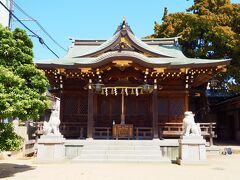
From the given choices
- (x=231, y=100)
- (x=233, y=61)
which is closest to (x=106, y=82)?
(x=233, y=61)

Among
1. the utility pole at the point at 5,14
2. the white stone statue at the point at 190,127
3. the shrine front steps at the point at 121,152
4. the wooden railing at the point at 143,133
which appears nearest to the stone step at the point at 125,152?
the shrine front steps at the point at 121,152

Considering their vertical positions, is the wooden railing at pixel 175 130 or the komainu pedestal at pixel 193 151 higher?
the wooden railing at pixel 175 130

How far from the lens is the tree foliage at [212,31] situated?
20.6 m

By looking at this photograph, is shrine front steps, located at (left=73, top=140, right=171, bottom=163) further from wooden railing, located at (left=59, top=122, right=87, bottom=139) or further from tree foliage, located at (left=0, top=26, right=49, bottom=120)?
tree foliage, located at (left=0, top=26, right=49, bottom=120)

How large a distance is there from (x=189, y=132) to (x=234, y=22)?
42.4 ft

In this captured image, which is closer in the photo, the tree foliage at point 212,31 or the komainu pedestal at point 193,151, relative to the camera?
the komainu pedestal at point 193,151

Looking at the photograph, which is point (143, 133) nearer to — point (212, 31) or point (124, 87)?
point (124, 87)

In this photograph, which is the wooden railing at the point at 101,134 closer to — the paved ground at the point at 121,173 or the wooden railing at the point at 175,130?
the wooden railing at the point at 175,130

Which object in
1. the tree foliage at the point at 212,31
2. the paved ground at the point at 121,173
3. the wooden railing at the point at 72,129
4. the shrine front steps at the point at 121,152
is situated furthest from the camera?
the tree foliage at the point at 212,31

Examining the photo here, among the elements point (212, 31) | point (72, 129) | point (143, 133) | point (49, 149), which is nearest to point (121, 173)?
point (49, 149)

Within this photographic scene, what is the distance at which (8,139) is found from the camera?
9.08 meters

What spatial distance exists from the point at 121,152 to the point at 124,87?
400 cm

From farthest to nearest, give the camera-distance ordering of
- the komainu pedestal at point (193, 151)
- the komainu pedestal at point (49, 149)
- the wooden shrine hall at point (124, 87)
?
the wooden shrine hall at point (124, 87) → the komainu pedestal at point (49, 149) → the komainu pedestal at point (193, 151)

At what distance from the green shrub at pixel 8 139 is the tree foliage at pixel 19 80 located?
0.60m
